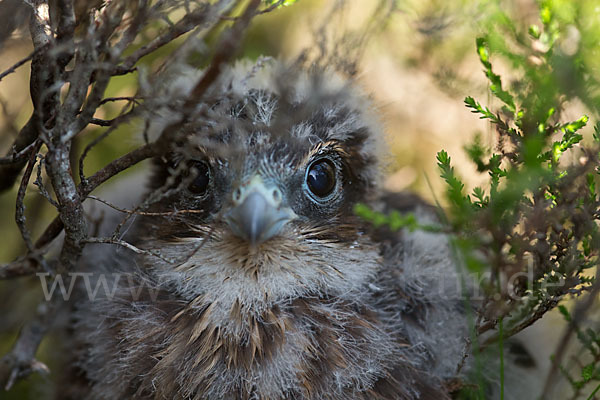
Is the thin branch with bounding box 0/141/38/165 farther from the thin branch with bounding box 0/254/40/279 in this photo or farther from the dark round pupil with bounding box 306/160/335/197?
the dark round pupil with bounding box 306/160/335/197

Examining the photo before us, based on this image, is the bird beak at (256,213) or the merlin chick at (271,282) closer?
the bird beak at (256,213)

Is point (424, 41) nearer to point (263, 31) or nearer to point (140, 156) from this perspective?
point (263, 31)

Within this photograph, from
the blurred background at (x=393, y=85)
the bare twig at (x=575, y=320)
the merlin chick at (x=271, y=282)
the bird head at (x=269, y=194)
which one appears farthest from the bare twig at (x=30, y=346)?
the bare twig at (x=575, y=320)

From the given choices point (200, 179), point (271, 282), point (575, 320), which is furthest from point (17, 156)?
point (575, 320)

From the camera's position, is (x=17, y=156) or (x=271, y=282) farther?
(x=271, y=282)

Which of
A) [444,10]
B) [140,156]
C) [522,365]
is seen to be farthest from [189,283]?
[444,10]

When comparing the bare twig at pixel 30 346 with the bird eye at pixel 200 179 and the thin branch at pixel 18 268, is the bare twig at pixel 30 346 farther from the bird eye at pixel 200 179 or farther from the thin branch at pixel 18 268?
the bird eye at pixel 200 179

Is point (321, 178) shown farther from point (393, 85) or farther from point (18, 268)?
point (393, 85)
